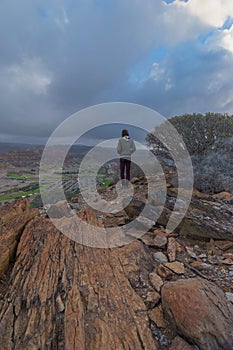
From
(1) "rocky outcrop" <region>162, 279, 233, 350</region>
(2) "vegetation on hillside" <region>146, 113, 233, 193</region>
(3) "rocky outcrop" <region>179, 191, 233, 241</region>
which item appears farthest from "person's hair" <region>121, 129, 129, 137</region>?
(1) "rocky outcrop" <region>162, 279, 233, 350</region>

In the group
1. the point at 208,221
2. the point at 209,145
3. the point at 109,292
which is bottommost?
the point at 109,292

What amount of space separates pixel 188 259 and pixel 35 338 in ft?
9.31

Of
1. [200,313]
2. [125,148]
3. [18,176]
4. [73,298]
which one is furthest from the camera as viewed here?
[18,176]

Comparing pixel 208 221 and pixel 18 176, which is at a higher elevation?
pixel 208 221

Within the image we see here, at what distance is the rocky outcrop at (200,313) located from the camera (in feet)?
6.91

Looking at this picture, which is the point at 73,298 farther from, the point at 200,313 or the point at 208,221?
the point at 208,221

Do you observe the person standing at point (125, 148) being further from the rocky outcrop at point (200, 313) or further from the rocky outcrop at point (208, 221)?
the rocky outcrop at point (200, 313)

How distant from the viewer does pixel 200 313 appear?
7.49ft

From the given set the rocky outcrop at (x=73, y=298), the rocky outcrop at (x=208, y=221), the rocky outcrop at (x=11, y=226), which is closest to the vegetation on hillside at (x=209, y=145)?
the rocky outcrop at (x=208, y=221)

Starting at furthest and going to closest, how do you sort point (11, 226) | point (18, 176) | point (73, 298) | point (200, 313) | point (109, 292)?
point (18, 176)
point (11, 226)
point (109, 292)
point (73, 298)
point (200, 313)

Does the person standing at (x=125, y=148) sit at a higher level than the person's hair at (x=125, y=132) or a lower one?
lower

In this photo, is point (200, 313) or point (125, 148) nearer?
point (200, 313)

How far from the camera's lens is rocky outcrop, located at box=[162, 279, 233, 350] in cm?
211

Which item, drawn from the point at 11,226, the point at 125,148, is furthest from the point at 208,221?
the point at 11,226
